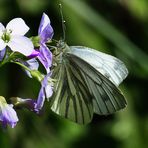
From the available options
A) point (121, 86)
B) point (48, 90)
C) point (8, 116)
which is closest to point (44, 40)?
point (48, 90)

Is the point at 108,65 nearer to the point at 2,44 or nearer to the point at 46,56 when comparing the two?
the point at 46,56

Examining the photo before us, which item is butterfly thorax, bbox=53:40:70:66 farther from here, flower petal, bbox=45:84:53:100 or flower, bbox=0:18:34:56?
flower, bbox=0:18:34:56

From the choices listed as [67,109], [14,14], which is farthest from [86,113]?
[14,14]

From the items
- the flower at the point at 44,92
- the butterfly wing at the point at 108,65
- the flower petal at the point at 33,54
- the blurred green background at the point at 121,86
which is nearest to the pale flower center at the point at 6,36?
the flower petal at the point at 33,54

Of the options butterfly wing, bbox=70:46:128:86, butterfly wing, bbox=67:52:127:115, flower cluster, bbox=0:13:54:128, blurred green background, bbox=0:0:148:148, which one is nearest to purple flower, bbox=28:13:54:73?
flower cluster, bbox=0:13:54:128

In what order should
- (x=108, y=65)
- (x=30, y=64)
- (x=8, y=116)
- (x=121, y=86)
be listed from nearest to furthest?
(x=8, y=116) < (x=30, y=64) < (x=108, y=65) < (x=121, y=86)

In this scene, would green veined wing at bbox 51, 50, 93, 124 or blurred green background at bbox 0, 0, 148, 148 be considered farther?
blurred green background at bbox 0, 0, 148, 148

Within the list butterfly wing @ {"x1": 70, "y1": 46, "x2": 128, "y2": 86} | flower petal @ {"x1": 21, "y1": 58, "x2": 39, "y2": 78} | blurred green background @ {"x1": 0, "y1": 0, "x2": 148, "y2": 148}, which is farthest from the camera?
blurred green background @ {"x1": 0, "y1": 0, "x2": 148, "y2": 148}
